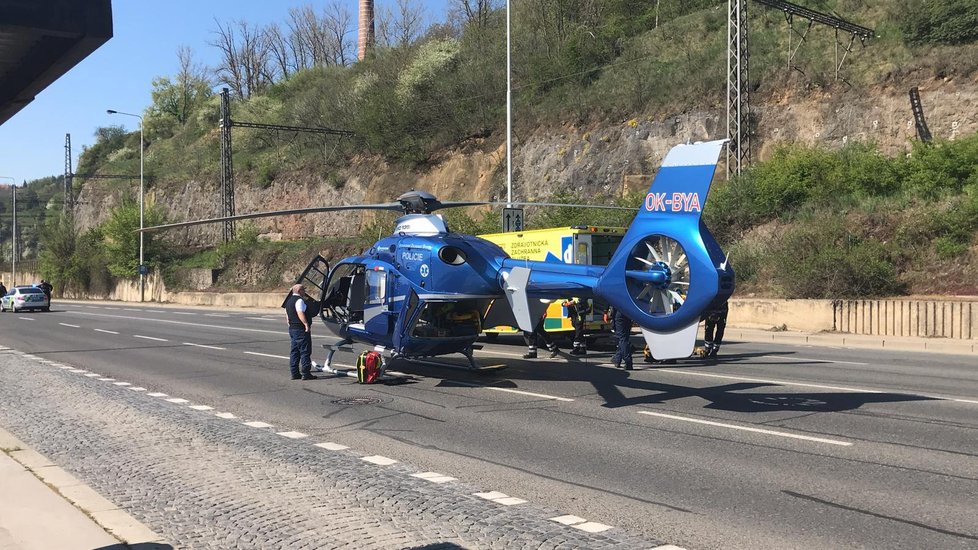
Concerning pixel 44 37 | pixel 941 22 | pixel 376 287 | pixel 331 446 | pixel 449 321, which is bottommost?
pixel 331 446

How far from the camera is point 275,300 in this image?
46.8m

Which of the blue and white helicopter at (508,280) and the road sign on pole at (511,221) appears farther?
the road sign on pole at (511,221)

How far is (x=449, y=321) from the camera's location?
14508mm

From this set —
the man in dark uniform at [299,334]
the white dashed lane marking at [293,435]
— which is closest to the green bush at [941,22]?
the man in dark uniform at [299,334]

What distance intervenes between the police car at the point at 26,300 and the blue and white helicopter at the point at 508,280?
34585 mm

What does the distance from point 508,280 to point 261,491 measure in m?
6.67

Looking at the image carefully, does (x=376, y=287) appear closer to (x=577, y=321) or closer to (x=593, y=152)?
(x=577, y=321)

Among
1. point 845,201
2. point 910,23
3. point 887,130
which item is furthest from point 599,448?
point 910,23

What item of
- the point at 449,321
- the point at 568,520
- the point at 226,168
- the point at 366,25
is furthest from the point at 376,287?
the point at 366,25

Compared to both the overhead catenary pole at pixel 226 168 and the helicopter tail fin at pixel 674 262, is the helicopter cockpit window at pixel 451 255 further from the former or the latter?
the overhead catenary pole at pixel 226 168

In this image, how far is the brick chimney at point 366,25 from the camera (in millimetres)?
90562

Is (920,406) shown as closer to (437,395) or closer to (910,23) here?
(437,395)

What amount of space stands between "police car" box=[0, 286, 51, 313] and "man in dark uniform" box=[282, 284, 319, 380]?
117ft

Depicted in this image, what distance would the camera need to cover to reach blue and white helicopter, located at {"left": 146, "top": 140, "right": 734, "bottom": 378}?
9.84 meters
